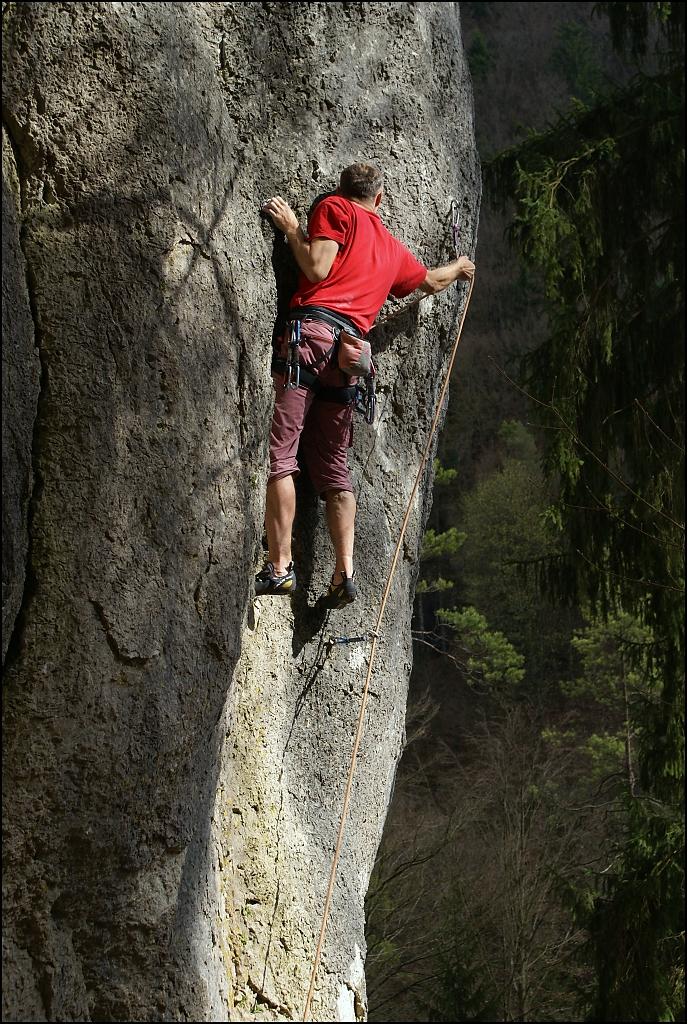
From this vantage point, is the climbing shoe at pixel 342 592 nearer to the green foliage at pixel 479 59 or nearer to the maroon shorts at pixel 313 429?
the maroon shorts at pixel 313 429

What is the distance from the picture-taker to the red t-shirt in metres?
3.98

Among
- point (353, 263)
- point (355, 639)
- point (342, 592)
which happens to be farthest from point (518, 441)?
point (353, 263)

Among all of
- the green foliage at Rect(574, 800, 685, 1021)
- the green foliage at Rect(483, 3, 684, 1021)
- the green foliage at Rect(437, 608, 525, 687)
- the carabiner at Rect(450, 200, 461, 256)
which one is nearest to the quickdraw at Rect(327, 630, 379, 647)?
the carabiner at Rect(450, 200, 461, 256)

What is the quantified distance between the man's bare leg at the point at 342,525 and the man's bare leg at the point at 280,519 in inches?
8.5

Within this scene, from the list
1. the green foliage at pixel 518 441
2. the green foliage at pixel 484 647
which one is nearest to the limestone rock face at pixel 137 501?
the green foliage at pixel 484 647

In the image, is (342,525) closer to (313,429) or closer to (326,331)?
(313,429)

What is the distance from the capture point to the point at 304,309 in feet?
13.2

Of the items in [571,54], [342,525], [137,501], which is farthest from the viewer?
[571,54]

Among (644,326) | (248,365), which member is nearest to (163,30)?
(248,365)

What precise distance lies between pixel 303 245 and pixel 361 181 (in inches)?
15.4

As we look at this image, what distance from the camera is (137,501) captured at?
3.07 metres

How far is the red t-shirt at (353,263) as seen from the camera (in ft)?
13.1

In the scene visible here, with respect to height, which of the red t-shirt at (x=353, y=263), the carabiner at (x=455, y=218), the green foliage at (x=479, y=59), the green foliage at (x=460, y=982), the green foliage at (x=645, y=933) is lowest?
the green foliage at (x=460, y=982)

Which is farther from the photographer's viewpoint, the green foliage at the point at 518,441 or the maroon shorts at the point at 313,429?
the green foliage at the point at 518,441
